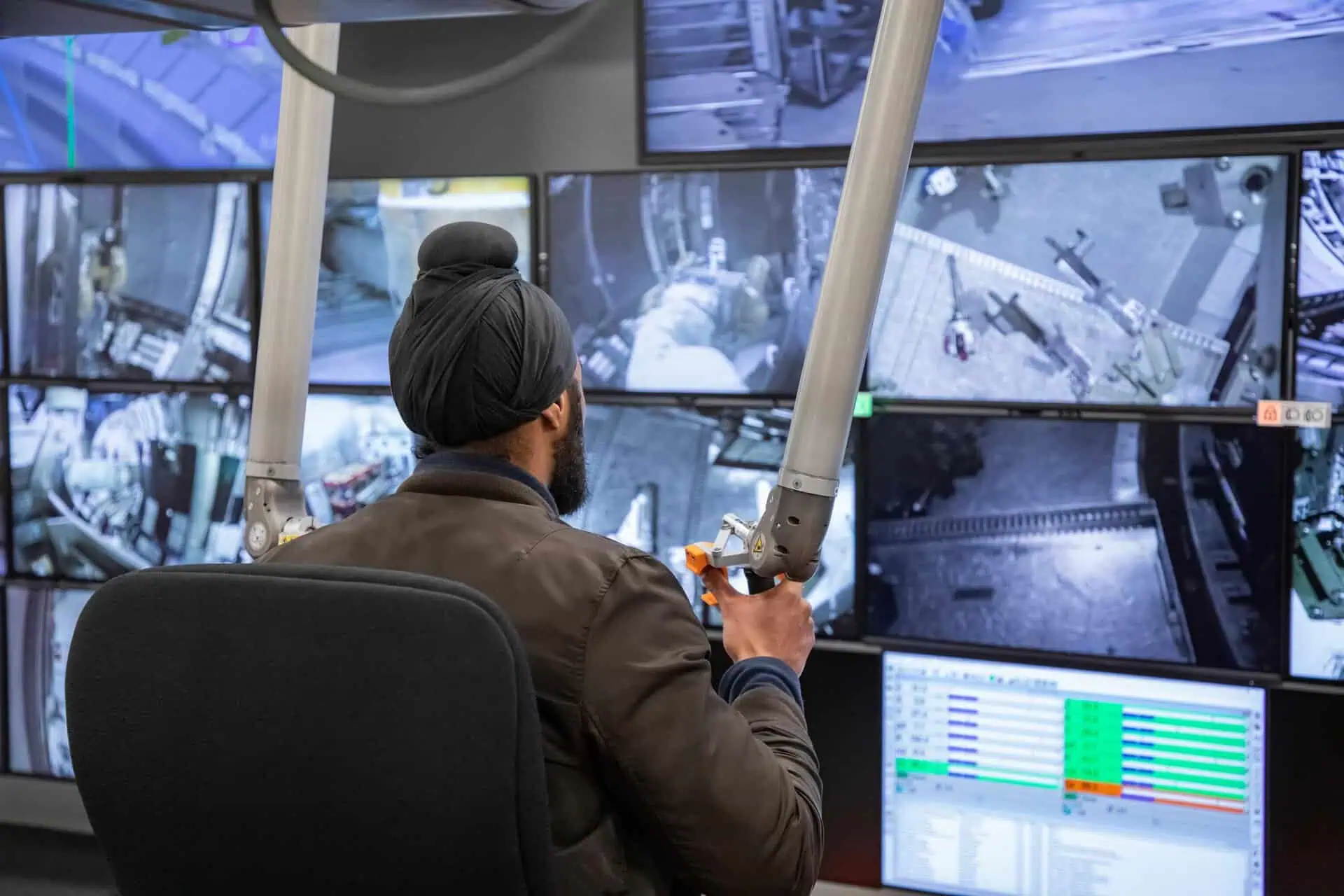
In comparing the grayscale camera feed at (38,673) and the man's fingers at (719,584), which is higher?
the man's fingers at (719,584)

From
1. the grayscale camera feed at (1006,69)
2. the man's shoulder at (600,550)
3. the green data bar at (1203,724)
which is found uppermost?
the grayscale camera feed at (1006,69)

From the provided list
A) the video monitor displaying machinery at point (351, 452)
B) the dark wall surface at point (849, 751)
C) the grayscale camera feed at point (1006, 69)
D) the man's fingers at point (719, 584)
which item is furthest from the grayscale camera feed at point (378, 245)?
the man's fingers at point (719, 584)

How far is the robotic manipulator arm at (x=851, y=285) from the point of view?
3.34 ft

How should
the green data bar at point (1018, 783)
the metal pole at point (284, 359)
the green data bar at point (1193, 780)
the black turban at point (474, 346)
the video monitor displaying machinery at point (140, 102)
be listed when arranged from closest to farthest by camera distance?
the black turban at point (474, 346), the metal pole at point (284, 359), the green data bar at point (1193, 780), the green data bar at point (1018, 783), the video monitor displaying machinery at point (140, 102)

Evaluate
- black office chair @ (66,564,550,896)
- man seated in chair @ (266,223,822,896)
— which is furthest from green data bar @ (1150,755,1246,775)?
black office chair @ (66,564,550,896)

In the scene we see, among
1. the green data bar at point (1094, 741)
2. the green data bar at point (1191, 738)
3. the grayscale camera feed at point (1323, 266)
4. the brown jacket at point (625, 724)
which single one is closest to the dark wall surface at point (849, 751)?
the green data bar at point (1094, 741)

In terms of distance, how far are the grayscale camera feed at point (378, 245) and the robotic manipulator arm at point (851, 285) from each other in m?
1.46

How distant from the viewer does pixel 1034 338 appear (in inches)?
85.7

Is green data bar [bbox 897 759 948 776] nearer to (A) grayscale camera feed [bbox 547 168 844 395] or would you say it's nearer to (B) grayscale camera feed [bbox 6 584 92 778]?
(A) grayscale camera feed [bbox 547 168 844 395]

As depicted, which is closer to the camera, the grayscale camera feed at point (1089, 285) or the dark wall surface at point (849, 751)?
the grayscale camera feed at point (1089, 285)

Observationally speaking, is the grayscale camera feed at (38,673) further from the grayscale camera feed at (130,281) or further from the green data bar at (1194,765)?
the green data bar at (1194,765)

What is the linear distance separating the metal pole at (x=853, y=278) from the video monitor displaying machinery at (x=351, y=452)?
1575 mm

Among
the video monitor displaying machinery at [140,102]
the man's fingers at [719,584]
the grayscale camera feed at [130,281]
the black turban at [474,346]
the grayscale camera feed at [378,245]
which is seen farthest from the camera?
the video monitor displaying machinery at [140,102]

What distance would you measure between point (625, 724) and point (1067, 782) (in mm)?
1485
